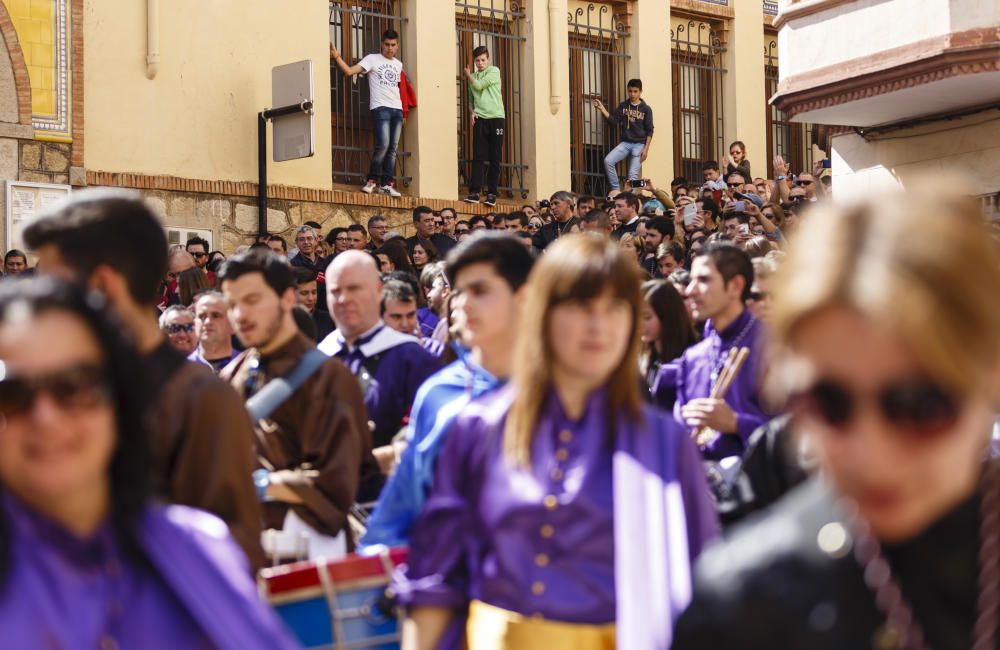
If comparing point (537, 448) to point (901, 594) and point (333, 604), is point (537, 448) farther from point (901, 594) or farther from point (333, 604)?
point (901, 594)

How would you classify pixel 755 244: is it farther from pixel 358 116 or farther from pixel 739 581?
pixel 358 116

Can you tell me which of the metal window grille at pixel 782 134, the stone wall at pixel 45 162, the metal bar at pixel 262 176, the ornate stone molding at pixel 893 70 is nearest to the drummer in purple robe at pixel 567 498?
the ornate stone molding at pixel 893 70

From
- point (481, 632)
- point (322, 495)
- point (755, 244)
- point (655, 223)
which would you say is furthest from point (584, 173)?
point (481, 632)

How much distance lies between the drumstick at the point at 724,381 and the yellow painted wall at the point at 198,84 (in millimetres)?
12103

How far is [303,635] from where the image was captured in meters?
4.05

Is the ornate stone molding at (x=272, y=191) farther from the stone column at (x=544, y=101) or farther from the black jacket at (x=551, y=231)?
the black jacket at (x=551, y=231)

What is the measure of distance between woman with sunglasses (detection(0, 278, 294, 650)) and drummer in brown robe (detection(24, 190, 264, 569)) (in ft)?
3.40

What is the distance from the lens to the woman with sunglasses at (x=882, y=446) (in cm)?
178

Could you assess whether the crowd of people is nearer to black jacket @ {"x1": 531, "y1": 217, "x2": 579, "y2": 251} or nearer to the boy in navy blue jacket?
black jacket @ {"x1": 531, "y1": 217, "x2": 579, "y2": 251}

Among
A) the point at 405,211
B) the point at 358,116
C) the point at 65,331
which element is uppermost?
the point at 358,116

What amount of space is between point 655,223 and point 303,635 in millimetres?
10210

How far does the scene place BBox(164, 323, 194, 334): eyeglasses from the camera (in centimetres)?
977

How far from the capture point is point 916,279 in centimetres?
178

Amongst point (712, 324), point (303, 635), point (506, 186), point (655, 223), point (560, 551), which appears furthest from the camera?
point (506, 186)
